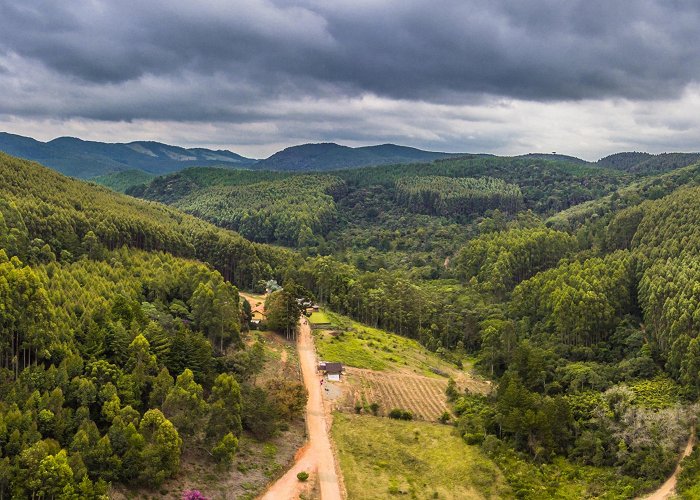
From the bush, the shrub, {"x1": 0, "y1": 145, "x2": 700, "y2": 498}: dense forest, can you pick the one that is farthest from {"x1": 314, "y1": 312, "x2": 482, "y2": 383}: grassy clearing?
the shrub

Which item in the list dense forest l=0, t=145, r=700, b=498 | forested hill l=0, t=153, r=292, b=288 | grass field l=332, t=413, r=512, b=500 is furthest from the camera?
forested hill l=0, t=153, r=292, b=288

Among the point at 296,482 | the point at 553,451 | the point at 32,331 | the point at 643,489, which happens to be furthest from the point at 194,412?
the point at 643,489

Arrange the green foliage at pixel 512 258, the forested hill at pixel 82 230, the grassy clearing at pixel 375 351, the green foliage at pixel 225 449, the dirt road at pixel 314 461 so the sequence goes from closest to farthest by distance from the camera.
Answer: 1. the dirt road at pixel 314 461
2. the green foliage at pixel 225 449
3. the forested hill at pixel 82 230
4. the grassy clearing at pixel 375 351
5. the green foliage at pixel 512 258

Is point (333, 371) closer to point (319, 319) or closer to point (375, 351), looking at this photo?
point (375, 351)

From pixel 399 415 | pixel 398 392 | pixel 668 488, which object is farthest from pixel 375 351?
pixel 668 488

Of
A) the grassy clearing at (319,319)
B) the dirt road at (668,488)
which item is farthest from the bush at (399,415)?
the grassy clearing at (319,319)

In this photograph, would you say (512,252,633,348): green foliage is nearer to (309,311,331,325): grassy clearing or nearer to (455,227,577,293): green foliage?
(455,227,577,293): green foliage

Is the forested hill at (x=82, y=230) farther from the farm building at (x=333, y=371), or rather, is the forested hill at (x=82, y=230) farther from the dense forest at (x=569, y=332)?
the farm building at (x=333, y=371)
